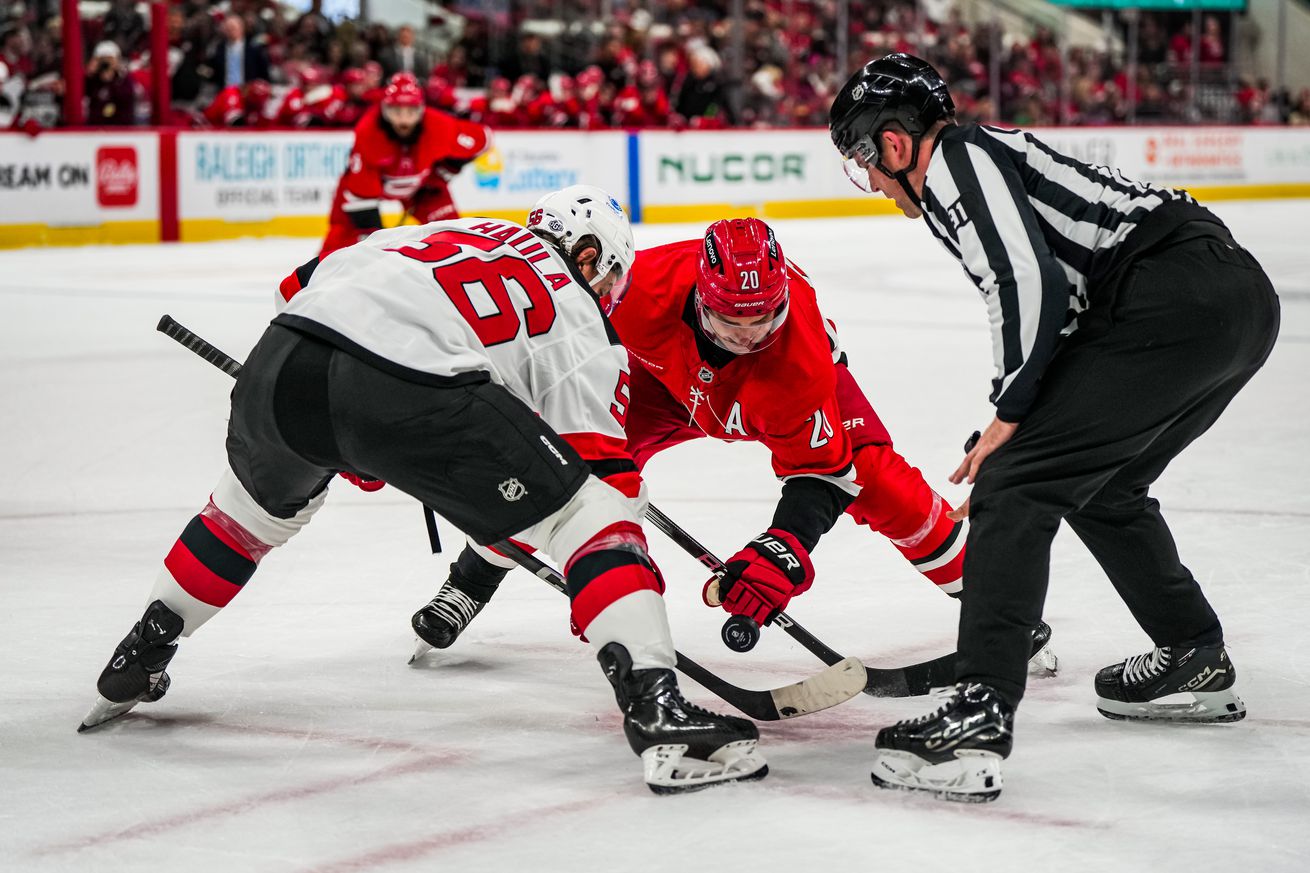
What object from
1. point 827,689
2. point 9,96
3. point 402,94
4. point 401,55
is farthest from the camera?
point 401,55

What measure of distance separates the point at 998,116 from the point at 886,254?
691 cm

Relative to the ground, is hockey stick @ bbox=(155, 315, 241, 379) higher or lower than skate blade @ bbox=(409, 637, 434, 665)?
higher

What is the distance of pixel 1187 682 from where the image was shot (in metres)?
2.77

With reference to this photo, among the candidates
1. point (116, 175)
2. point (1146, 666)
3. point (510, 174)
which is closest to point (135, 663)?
point (1146, 666)

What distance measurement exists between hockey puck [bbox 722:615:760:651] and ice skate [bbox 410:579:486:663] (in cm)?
67

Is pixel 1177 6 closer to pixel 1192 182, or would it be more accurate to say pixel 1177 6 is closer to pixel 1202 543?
pixel 1192 182

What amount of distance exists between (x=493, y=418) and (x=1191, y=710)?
1.31m

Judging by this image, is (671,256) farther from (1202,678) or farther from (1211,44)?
(1211,44)

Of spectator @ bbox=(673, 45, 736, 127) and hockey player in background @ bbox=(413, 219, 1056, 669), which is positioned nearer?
hockey player in background @ bbox=(413, 219, 1056, 669)

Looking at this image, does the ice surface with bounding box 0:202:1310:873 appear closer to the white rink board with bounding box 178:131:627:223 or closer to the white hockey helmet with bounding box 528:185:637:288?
the white hockey helmet with bounding box 528:185:637:288

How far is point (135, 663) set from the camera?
9.03ft

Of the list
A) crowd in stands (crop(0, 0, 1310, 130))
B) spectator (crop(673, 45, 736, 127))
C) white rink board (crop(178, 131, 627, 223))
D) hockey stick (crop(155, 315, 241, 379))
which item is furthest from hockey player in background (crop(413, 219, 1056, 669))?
spectator (crop(673, 45, 736, 127))

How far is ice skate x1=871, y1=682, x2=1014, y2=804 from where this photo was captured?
238cm

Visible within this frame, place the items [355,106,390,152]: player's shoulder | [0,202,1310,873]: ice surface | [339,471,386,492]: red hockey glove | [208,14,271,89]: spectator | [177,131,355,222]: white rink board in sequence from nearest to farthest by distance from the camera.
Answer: [0,202,1310,873]: ice surface < [339,471,386,492]: red hockey glove < [355,106,390,152]: player's shoulder < [177,131,355,222]: white rink board < [208,14,271,89]: spectator
